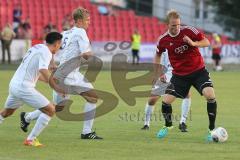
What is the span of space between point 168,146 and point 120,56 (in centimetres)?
2880

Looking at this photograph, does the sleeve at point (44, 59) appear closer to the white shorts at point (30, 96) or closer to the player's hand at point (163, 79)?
the white shorts at point (30, 96)

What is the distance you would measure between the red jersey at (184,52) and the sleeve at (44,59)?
2613 millimetres

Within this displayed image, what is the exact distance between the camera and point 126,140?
1270 centimetres

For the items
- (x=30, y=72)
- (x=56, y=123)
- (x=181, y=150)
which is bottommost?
(x=56, y=123)

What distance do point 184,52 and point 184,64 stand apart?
8.7 inches

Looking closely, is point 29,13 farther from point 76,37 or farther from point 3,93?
point 76,37

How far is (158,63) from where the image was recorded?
13828 mm

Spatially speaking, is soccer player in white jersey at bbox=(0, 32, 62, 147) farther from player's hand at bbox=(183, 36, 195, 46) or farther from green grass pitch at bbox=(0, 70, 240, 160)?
player's hand at bbox=(183, 36, 195, 46)

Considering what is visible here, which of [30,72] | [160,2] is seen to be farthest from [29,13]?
[30,72]

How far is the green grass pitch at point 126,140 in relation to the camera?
35.8 ft

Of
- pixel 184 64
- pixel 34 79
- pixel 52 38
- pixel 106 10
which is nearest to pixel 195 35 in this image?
pixel 184 64

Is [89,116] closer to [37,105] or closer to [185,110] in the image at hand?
[37,105]

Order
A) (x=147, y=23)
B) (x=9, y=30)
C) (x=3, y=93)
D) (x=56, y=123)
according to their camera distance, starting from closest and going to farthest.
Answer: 1. (x=56, y=123)
2. (x=3, y=93)
3. (x=9, y=30)
4. (x=147, y=23)

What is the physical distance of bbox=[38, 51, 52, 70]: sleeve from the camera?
443 inches
